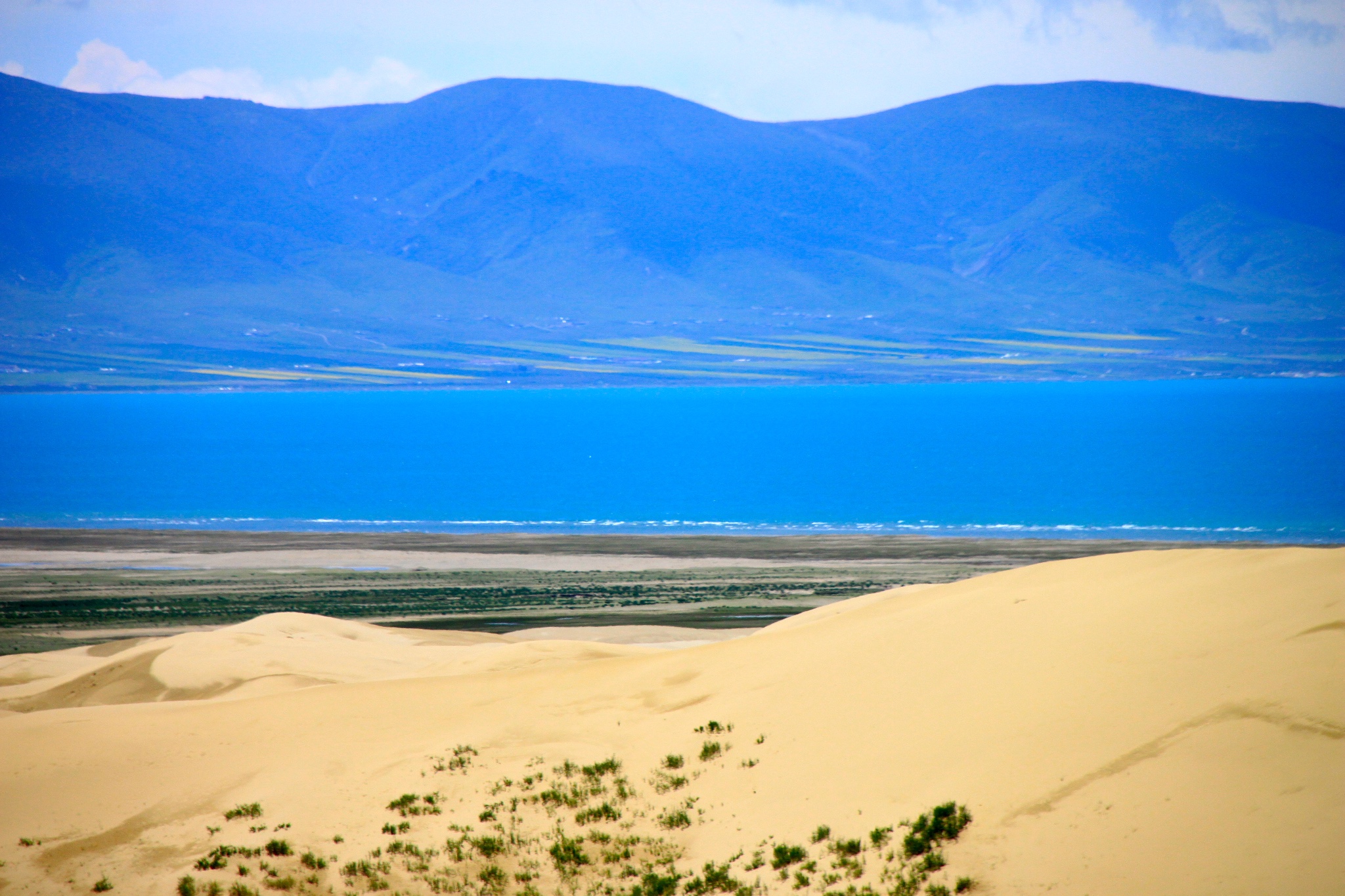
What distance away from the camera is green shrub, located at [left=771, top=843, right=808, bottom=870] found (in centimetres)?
827

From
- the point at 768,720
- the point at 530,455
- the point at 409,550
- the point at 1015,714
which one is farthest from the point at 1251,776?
the point at 530,455

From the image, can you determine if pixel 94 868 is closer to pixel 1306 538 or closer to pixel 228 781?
pixel 228 781

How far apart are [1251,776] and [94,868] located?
8313 millimetres

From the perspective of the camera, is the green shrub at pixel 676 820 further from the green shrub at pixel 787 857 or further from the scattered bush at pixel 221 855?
the scattered bush at pixel 221 855

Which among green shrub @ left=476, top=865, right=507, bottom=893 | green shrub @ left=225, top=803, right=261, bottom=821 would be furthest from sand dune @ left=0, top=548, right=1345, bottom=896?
green shrub @ left=225, top=803, right=261, bottom=821

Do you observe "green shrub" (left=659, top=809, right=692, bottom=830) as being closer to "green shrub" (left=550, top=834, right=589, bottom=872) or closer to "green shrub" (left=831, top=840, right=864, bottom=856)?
"green shrub" (left=550, top=834, right=589, bottom=872)

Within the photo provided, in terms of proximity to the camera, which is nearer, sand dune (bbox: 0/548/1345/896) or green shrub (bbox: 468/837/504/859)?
sand dune (bbox: 0/548/1345/896)

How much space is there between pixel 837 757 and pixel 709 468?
6788 cm

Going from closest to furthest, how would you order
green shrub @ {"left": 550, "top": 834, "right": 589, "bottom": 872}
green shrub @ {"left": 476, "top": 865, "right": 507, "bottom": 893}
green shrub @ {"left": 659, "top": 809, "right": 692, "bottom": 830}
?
green shrub @ {"left": 476, "top": 865, "right": 507, "bottom": 893}, green shrub @ {"left": 550, "top": 834, "right": 589, "bottom": 872}, green shrub @ {"left": 659, "top": 809, "right": 692, "bottom": 830}

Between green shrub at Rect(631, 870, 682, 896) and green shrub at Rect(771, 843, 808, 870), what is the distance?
0.72m

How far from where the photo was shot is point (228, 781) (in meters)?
10.7

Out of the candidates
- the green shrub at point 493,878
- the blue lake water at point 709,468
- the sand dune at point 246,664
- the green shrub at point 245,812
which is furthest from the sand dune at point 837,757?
the blue lake water at point 709,468

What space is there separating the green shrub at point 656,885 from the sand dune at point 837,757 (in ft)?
0.38

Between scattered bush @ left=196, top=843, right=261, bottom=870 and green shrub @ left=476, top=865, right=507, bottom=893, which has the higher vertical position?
scattered bush @ left=196, top=843, right=261, bottom=870
